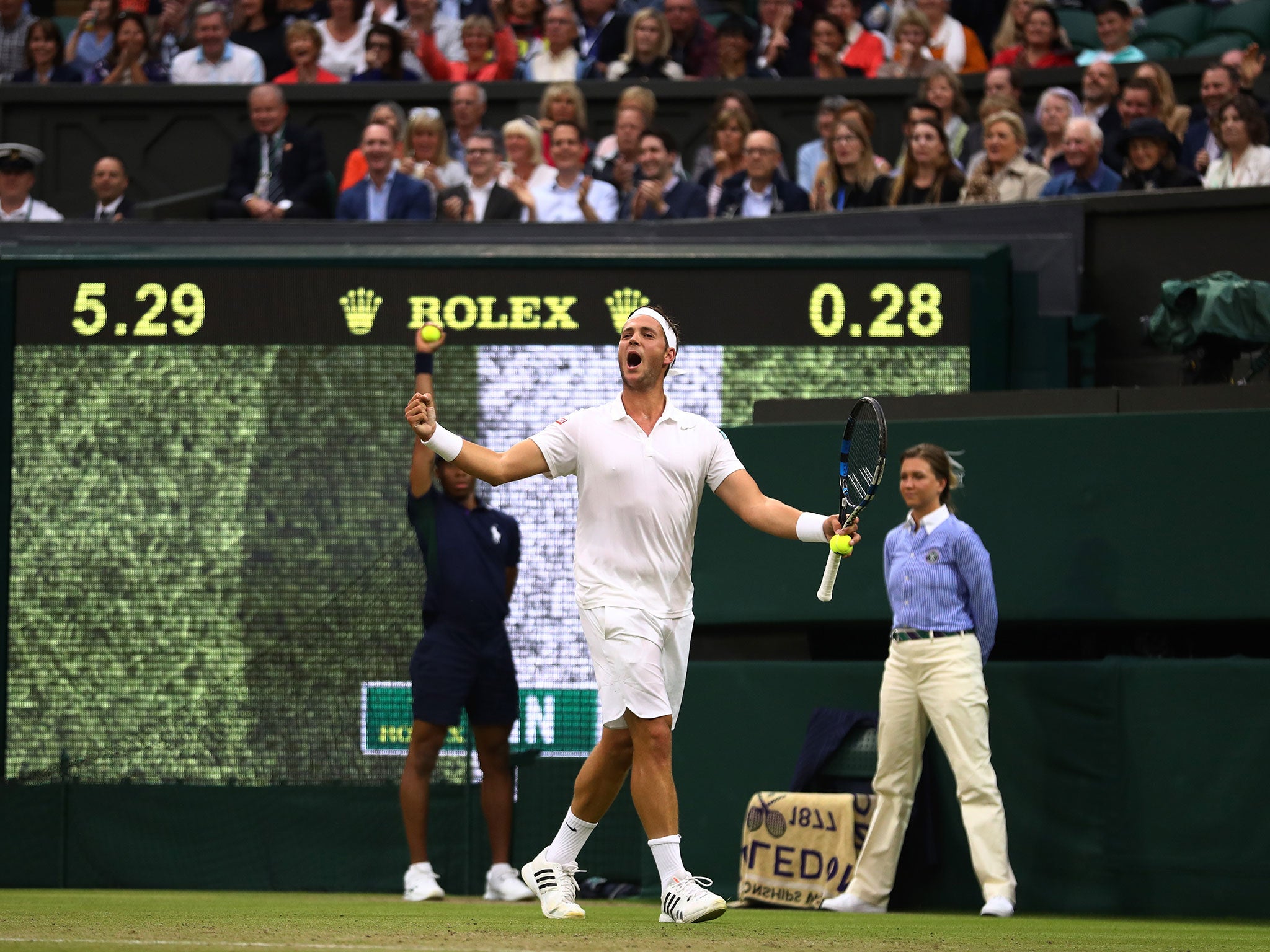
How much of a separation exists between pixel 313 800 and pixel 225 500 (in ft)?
5.48

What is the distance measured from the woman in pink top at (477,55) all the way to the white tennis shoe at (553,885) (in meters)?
8.03

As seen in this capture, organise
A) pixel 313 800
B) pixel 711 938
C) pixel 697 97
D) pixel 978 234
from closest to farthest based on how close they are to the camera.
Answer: pixel 711 938 → pixel 313 800 → pixel 978 234 → pixel 697 97

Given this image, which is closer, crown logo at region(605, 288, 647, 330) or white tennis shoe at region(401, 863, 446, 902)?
white tennis shoe at region(401, 863, 446, 902)

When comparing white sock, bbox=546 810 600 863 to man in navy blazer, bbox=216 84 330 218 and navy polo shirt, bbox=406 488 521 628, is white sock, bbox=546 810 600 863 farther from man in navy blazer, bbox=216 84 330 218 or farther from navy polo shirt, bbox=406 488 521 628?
man in navy blazer, bbox=216 84 330 218

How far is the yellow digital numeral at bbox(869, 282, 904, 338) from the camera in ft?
32.8

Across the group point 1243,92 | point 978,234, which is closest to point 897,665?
point 978,234

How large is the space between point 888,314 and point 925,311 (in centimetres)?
20

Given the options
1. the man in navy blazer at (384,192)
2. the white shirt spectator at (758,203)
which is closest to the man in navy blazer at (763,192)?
the white shirt spectator at (758,203)

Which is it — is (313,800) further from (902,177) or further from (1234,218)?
(1234,218)

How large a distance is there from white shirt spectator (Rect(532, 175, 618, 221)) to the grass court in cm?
471

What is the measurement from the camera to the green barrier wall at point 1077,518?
8.26 metres

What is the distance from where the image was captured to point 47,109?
13.1 m

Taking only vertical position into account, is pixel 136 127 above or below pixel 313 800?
above

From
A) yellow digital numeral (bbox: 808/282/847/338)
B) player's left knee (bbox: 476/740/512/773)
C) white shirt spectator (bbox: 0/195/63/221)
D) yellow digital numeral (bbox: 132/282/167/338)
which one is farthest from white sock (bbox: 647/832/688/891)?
white shirt spectator (bbox: 0/195/63/221)
